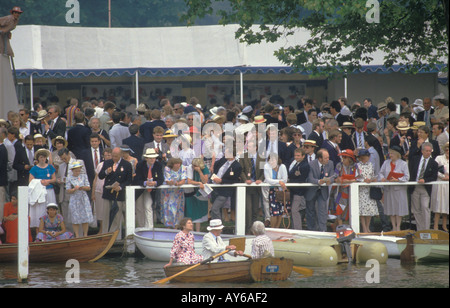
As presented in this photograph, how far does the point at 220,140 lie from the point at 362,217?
3.27 m

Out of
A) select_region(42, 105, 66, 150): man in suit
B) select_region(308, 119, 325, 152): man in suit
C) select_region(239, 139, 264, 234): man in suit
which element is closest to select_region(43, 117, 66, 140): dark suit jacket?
select_region(42, 105, 66, 150): man in suit

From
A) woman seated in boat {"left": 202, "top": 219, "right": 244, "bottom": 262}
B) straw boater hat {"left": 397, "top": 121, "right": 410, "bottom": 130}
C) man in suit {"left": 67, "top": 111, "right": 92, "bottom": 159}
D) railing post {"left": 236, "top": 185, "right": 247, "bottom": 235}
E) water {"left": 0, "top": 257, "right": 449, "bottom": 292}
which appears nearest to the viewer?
water {"left": 0, "top": 257, "right": 449, "bottom": 292}

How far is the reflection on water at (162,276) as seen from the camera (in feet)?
41.1

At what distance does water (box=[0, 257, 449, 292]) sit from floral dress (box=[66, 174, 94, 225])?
3.07 ft

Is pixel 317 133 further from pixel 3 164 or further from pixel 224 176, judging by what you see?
pixel 3 164

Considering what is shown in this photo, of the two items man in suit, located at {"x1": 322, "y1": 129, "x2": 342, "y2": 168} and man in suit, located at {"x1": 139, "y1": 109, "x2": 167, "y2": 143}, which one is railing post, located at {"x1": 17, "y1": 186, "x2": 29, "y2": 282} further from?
man in suit, located at {"x1": 322, "y1": 129, "x2": 342, "y2": 168}

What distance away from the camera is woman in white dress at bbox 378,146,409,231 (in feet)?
51.3

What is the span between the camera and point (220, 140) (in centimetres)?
1706

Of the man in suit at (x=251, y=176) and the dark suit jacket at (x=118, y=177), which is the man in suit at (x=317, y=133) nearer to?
the man in suit at (x=251, y=176)

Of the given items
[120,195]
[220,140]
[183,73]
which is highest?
[183,73]

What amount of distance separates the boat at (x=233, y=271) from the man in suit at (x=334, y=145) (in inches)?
164

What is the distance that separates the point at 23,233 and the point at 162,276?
2.28m
